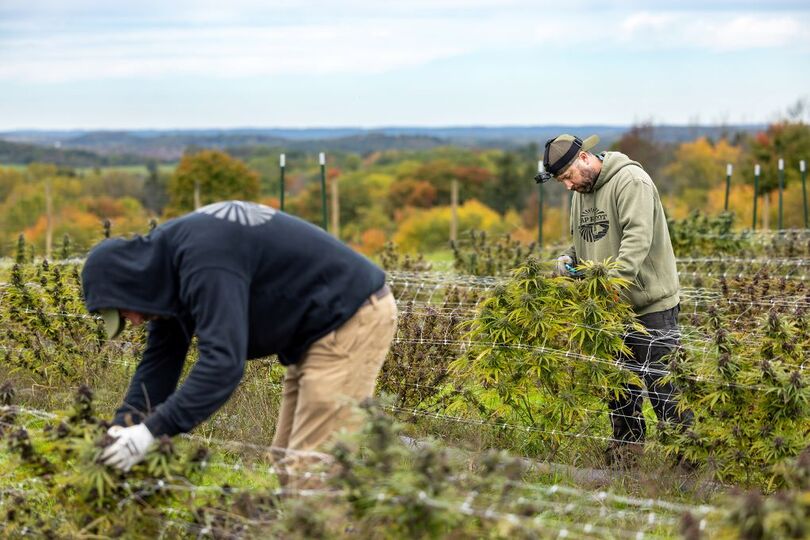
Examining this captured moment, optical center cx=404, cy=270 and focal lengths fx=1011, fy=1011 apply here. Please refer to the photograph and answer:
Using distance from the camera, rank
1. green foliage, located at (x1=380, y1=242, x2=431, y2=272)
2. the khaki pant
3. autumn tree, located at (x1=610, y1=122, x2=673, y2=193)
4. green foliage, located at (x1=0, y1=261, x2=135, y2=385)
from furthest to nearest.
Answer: autumn tree, located at (x1=610, y1=122, x2=673, y2=193)
green foliage, located at (x1=380, y1=242, x2=431, y2=272)
green foliage, located at (x1=0, y1=261, x2=135, y2=385)
the khaki pant

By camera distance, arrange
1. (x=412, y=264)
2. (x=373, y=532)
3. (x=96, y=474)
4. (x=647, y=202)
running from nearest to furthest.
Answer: (x=373, y=532)
(x=96, y=474)
(x=647, y=202)
(x=412, y=264)

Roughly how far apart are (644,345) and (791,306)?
2.46 m

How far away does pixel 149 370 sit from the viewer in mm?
3961

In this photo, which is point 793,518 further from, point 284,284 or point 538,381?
point 538,381

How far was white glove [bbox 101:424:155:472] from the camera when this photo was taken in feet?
11.1

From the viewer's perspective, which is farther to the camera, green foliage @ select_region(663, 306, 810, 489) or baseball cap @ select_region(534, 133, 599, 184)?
baseball cap @ select_region(534, 133, 599, 184)

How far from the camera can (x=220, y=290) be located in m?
3.38

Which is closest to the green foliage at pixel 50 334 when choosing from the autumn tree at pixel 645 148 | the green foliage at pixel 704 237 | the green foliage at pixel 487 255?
the green foliage at pixel 487 255

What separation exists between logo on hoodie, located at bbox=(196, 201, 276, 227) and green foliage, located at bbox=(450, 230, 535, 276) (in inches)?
294

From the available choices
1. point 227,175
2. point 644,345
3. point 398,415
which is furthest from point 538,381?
point 227,175

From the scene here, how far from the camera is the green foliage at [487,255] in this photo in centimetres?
1142

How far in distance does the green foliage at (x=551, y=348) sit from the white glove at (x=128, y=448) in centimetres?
250

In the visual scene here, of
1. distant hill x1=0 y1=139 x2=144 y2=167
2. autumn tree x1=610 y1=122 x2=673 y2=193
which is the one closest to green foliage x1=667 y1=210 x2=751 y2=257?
autumn tree x1=610 y1=122 x2=673 y2=193

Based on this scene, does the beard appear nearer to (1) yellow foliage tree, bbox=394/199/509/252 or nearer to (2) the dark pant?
(2) the dark pant
